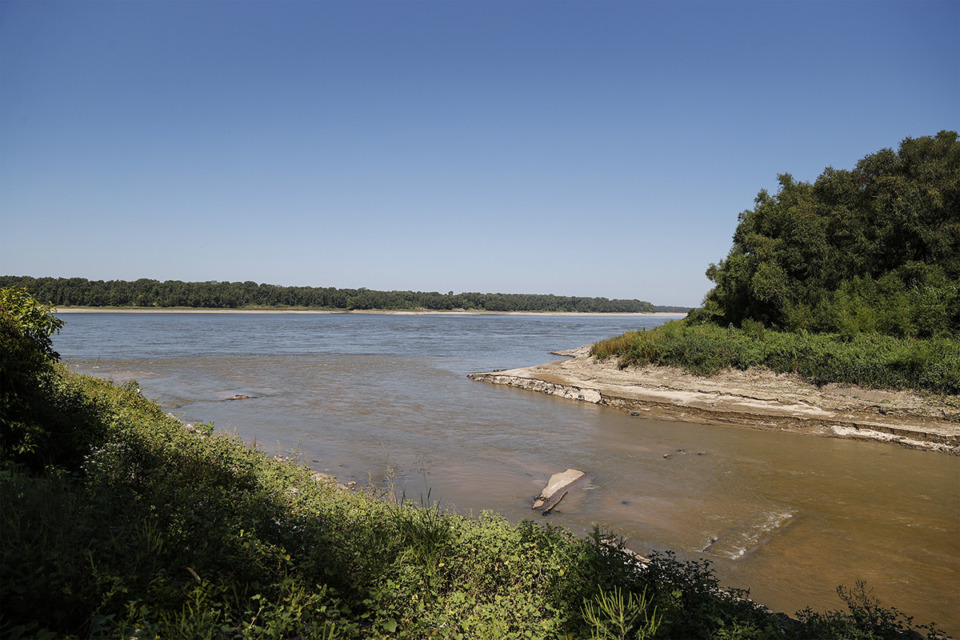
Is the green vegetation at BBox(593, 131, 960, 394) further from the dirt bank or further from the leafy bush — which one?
the leafy bush

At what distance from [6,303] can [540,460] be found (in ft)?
39.9

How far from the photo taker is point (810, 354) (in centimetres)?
2300

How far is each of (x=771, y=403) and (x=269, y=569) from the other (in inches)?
832

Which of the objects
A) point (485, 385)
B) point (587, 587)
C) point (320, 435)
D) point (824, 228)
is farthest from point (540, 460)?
point (824, 228)

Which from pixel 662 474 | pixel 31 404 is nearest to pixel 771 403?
pixel 662 474

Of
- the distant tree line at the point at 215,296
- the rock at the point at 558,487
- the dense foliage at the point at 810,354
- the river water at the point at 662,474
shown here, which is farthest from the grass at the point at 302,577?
the distant tree line at the point at 215,296

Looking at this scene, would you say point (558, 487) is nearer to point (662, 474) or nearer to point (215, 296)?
point (662, 474)

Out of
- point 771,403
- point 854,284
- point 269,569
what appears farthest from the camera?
point 854,284

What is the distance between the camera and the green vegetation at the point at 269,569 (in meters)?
3.91

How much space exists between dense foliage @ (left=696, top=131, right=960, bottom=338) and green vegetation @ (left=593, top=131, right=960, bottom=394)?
0.19ft

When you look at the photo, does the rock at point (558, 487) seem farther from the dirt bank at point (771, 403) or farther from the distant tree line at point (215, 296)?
the distant tree line at point (215, 296)

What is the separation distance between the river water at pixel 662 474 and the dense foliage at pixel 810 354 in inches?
201

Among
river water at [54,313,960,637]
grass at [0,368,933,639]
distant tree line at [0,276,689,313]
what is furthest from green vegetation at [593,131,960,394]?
distant tree line at [0,276,689,313]

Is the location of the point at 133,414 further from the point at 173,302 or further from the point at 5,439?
the point at 173,302
